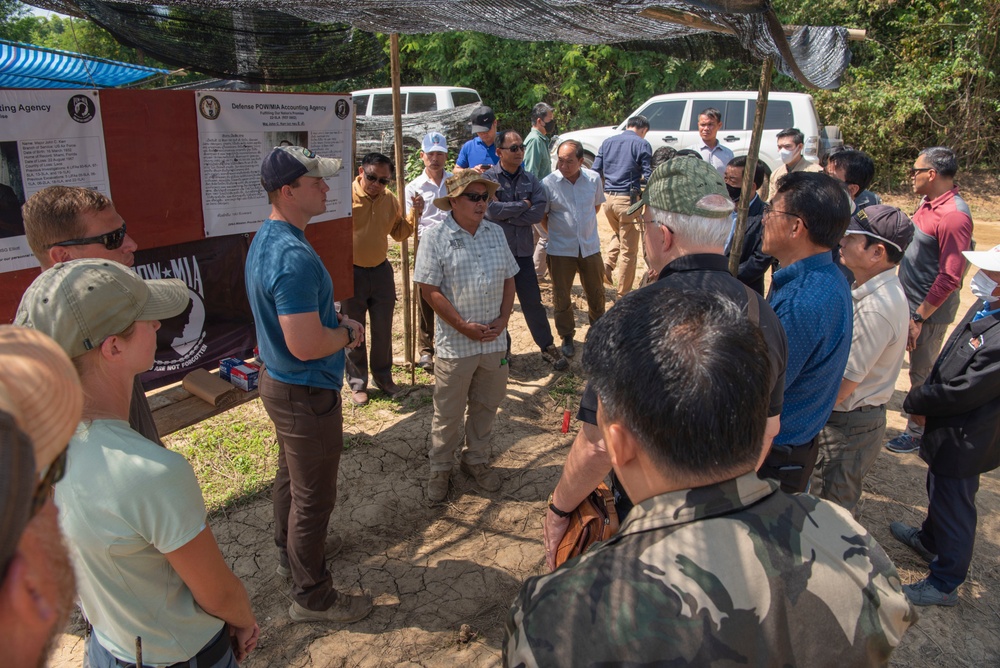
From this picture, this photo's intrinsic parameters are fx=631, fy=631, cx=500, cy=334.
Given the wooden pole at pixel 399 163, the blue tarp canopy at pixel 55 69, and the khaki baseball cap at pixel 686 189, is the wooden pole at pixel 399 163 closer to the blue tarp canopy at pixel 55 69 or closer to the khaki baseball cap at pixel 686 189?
the blue tarp canopy at pixel 55 69

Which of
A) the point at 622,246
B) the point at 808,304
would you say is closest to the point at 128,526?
the point at 808,304

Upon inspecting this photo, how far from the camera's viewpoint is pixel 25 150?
2910mm

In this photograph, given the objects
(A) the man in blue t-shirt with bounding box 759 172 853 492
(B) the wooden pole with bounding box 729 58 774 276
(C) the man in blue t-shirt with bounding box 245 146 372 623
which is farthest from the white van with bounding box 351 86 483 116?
(A) the man in blue t-shirt with bounding box 759 172 853 492

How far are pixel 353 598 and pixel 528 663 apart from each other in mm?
2298

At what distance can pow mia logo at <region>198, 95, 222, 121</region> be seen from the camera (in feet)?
11.9

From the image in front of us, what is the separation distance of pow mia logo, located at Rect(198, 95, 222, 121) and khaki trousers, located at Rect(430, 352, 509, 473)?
1935mm

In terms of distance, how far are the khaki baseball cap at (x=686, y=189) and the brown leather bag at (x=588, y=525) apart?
0.94m

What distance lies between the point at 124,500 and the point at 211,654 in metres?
0.60

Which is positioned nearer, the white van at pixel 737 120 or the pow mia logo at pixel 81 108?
the pow mia logo at pixel 81 108

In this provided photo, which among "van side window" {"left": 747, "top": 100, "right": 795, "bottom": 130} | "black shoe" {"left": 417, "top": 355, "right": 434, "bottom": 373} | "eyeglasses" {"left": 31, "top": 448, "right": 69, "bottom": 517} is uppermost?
"van side window" {"left": 747, "top": 100, "right": 795, "bottom": 130}

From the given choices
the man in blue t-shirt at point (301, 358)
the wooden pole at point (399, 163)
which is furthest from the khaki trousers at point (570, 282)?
the man in blue t-shirt at point (301, 358)

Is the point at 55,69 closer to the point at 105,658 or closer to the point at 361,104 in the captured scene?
the point at 105,658

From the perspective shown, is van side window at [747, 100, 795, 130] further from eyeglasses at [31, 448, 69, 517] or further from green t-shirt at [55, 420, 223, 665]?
eyeglasses at [31, 448, 69, 517]

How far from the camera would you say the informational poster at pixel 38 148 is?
286cm
